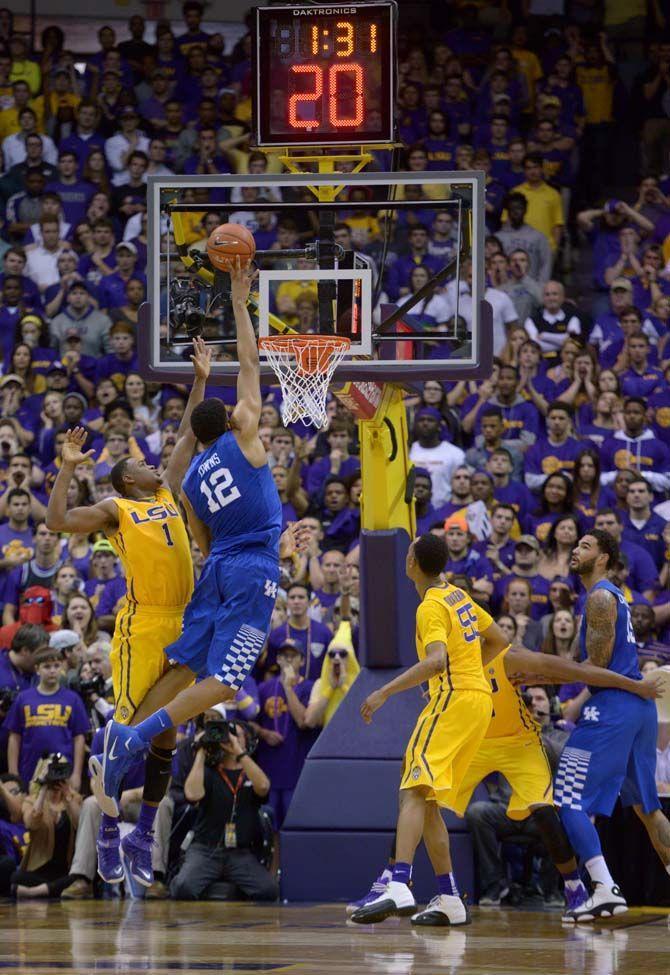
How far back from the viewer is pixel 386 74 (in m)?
10.6

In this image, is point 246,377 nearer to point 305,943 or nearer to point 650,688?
point 305,943

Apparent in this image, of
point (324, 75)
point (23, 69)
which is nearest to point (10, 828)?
point (324, 75)

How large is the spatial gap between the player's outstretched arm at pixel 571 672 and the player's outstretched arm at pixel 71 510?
2.58 meters

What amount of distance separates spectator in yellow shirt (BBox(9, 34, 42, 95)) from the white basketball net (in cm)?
1165

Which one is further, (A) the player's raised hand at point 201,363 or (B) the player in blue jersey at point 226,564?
(A) the player's raised hand at point 201,363

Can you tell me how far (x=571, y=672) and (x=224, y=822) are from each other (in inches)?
125

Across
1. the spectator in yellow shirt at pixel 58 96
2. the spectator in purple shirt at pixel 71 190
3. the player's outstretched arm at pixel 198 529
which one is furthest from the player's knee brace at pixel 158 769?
the spectator in yellow shirt at pixel 58 96

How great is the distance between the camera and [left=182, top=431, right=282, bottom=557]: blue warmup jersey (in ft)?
30.5

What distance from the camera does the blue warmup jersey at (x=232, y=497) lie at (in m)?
9.30

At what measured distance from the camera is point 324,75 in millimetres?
10695

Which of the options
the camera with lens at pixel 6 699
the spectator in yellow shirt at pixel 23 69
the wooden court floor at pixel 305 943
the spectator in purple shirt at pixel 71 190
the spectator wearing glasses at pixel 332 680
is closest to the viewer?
the wooden court floor at pixel 305 943

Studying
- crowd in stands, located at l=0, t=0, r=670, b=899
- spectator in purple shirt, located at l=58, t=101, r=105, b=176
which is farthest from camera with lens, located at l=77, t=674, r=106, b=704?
spectator in purple shirt, located at l=58, t=101, r=105, b=176

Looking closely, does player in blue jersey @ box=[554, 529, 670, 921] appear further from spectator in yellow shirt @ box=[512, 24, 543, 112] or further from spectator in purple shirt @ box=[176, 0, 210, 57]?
spectator in purple shirt @ box=[176, 0, 210, 57]

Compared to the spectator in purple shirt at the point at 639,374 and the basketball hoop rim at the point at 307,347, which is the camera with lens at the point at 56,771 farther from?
the spectator in purple shirt at the point at 639,374
